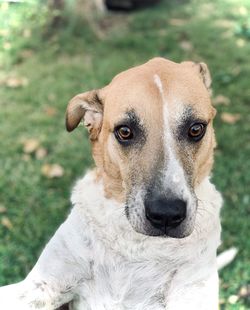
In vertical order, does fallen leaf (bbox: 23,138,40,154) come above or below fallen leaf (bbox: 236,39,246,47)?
below

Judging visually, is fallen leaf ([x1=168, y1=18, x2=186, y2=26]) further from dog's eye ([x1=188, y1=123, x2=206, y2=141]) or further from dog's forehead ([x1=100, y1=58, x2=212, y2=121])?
dog's eye ([x1=188, y1=123, x2=206, y2=141])

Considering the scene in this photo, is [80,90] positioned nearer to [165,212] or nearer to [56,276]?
[56,276]

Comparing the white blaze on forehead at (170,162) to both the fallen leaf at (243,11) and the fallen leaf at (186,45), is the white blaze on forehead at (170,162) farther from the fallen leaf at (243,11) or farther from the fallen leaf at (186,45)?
the fallen leaf at (243,11)

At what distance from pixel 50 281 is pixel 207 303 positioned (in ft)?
2.84

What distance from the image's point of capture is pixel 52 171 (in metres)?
5.43

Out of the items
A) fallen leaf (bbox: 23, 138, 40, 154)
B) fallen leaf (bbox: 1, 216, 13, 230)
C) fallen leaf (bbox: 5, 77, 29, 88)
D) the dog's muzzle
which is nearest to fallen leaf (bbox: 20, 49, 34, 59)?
fallen leaf (bbox: 5, 77, 29, 88)

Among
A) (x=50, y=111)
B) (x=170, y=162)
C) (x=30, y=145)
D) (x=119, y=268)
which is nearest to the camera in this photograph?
(x=170, y=162)

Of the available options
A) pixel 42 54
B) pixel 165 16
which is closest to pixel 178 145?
pixel 42 54

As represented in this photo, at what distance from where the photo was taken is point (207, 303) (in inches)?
118

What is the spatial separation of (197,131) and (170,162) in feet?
1.03

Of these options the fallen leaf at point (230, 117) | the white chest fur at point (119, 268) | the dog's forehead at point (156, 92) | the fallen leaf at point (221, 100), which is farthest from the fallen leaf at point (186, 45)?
the white chest fur at point (119, 268)

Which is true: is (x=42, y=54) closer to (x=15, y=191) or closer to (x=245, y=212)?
(x=15, y=191)

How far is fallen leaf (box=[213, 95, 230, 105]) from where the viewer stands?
258 inches

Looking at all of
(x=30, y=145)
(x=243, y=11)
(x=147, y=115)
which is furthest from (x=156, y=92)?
(x=243, y=11)
